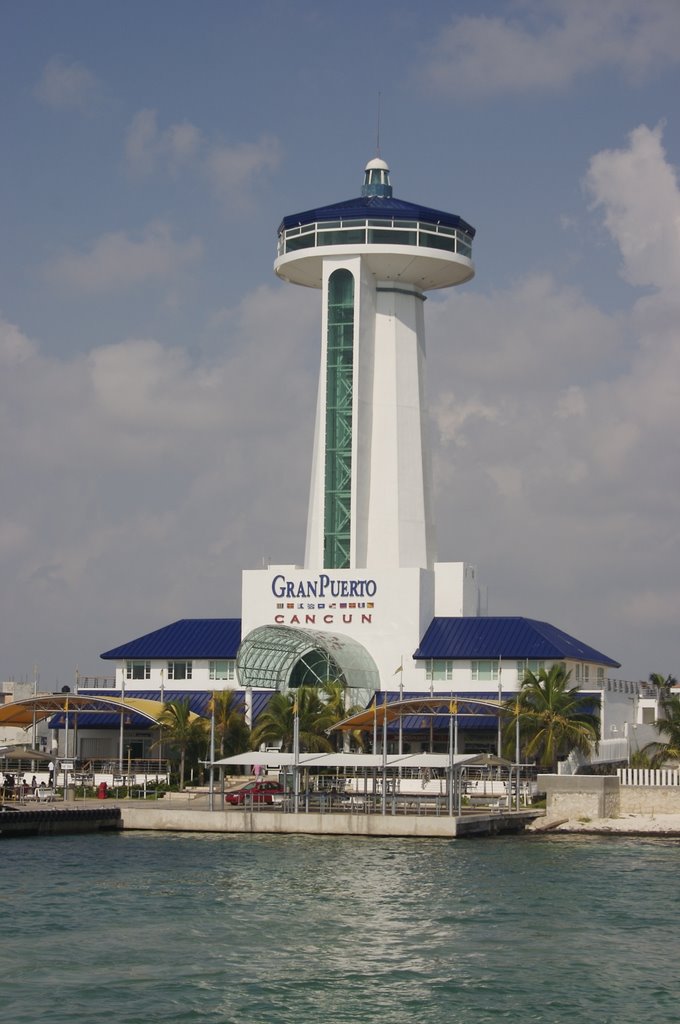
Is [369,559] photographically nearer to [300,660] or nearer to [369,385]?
[300,660]

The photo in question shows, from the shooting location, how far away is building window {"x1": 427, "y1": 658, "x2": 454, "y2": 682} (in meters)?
99.5

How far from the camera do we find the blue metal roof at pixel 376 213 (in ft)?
339

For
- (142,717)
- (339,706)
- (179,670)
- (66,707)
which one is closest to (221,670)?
(179,670)

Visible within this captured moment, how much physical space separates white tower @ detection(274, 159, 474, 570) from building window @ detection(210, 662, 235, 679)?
8069mm

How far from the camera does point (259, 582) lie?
104m

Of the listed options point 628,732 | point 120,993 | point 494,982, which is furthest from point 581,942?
point 628,732

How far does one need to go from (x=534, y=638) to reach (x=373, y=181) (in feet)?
108

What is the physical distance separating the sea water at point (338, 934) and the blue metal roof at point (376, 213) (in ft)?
152

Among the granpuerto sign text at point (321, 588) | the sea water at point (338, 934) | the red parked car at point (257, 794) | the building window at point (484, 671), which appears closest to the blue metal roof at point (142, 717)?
the granpuerto sign text at point (321, 588)

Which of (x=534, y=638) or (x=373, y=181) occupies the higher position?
(x=373, y=181)

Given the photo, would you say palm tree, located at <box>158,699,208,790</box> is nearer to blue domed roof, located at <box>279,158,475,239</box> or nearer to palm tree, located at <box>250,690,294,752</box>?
palm tree, located at <box>250,690,294,752</box>

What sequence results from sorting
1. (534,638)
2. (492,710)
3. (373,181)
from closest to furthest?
(492,710)
(534,638)
(373,181)

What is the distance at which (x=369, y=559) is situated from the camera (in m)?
104

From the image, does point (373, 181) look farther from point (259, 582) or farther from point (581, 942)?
point (581, 942)
